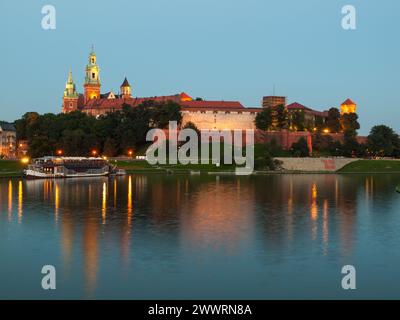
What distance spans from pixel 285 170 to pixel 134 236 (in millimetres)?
66655

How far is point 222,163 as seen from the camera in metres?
86.5

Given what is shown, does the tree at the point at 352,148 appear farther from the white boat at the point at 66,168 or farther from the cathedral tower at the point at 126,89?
the cathedral tower at the point at 126,89

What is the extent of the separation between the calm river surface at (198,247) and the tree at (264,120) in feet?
219

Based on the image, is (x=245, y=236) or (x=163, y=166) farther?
(x=163, y=166)

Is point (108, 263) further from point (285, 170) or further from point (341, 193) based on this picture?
point (285, 170)

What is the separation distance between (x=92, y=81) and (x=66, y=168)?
64366 millimetres

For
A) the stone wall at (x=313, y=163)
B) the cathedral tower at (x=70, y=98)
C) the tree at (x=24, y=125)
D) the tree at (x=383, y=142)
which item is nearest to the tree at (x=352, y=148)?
the tree at (x=383, y=142)

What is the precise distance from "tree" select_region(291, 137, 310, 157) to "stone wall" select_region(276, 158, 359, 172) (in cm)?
528

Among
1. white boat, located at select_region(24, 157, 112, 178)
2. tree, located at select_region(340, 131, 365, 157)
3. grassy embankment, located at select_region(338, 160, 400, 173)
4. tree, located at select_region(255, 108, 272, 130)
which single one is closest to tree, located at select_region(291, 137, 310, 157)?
tree, located at select_region(340, 131, 365, 157)

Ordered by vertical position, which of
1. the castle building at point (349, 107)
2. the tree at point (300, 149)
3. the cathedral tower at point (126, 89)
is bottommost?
the tree at point (300, 149)

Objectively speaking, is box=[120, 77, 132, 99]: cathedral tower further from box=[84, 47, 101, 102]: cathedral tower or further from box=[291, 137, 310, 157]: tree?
box=[291, 137, 310, 157]: tree

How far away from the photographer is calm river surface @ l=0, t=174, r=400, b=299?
1703 cm

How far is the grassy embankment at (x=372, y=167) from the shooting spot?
88.2 metres

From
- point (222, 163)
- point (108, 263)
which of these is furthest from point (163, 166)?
point (108, 263)
